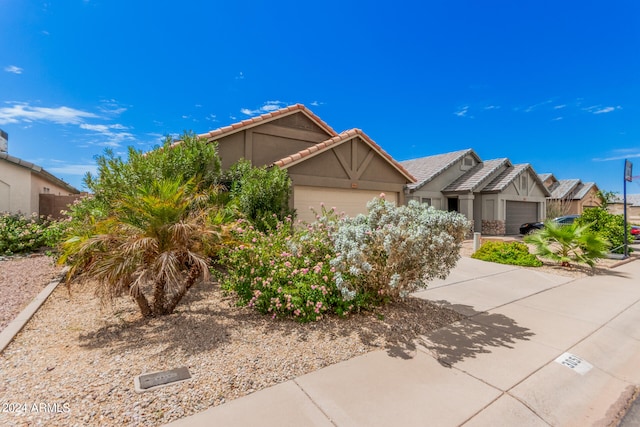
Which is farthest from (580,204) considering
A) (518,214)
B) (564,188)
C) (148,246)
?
(148,246)

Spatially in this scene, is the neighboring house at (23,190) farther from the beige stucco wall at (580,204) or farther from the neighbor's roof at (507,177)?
the beige stucco wall at (580,204)

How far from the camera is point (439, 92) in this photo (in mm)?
18984

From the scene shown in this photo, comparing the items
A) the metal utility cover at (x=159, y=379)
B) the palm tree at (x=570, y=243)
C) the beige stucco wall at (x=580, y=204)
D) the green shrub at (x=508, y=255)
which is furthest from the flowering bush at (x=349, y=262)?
the beige stucco wall at (x=580, y=204)

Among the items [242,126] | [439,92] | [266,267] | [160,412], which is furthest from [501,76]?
[160,412]

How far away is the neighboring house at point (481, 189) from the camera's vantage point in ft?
67.8

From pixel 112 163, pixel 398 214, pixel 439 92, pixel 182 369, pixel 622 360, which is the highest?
pixel 439 92

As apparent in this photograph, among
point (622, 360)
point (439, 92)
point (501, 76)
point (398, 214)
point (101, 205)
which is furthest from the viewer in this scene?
point (439, 92)

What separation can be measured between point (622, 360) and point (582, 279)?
547cm

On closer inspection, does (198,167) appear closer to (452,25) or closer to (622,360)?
(622,360)

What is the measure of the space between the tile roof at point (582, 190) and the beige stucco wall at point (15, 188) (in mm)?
43986

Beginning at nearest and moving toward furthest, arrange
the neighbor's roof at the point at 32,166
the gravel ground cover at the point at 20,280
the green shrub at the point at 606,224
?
the gravel ground cover at the point at 20,280 → the green shrub at the point at 606,224 → the neighbor's roof at the point at 32,166

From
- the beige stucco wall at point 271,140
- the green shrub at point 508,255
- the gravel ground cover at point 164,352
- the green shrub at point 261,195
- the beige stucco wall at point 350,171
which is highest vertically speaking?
the beige stucco wall at point 271,140

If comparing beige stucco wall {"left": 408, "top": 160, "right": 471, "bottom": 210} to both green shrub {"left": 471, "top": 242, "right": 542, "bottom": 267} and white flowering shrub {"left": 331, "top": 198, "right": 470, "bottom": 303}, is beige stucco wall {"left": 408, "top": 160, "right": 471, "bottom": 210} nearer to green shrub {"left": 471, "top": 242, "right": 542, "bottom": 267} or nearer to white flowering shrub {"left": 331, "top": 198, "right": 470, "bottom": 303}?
green shrub {"left": 471, "top": 242, "right": 542, "bottom": 267}

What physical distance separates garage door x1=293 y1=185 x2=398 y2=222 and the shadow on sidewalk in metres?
6.10
